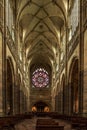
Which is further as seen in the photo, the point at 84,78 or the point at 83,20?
the point at 83,20

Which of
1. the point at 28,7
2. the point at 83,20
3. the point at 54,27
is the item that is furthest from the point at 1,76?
the point at 54,27

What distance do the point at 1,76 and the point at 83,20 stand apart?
8116 millimetres

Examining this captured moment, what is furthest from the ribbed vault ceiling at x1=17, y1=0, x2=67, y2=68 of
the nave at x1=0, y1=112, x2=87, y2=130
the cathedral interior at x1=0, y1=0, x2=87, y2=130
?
the nave at x1=0, y1=112, x2=87, y2=130

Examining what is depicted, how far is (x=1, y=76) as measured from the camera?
21.2 meters

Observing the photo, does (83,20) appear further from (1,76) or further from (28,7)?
(28,7)

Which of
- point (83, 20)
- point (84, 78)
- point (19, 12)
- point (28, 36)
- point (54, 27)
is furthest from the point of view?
point (28, 36)

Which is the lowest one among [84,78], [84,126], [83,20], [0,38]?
[84,126]

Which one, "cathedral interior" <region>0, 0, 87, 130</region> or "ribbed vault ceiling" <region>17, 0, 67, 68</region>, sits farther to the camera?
"ribbed vault ceiling" <region>17, 0, 67, 68</region>

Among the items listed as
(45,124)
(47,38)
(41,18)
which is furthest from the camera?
(47,38)

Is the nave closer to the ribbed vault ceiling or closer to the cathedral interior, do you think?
the cathedral interior

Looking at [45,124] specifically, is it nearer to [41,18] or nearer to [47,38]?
[41,18]

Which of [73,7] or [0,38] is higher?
[73,7]

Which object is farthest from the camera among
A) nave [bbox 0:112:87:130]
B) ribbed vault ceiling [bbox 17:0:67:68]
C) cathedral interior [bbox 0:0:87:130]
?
ribbed vault ceiling [bbox 17:0:67:68]

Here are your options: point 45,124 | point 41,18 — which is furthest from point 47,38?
point 45,124
